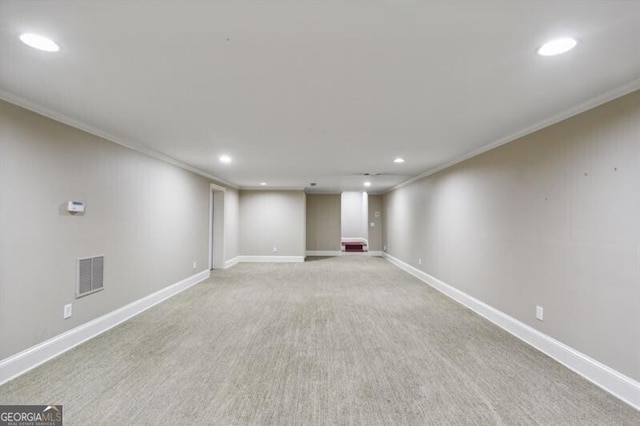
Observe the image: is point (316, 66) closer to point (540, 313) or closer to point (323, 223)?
point (540, 313)

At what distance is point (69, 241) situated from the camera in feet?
9.53

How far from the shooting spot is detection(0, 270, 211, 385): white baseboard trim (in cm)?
235

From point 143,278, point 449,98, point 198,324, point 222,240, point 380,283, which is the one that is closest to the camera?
point 449,98

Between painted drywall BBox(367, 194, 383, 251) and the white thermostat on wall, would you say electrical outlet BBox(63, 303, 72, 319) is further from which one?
painted drywall BBox(367, 194, 383, 251)

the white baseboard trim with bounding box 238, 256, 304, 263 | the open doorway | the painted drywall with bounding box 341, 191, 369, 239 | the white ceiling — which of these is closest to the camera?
the white ceiling

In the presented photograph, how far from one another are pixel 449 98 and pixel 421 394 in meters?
2.28

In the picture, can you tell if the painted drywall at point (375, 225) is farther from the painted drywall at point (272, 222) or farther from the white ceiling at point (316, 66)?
the white ceiling at point (316, 66)

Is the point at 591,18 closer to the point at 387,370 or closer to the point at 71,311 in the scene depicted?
the point at 387,370

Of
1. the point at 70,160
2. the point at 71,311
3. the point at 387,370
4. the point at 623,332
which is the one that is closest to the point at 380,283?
the point at 387,370

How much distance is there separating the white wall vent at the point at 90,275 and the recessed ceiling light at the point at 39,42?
7.06 feet

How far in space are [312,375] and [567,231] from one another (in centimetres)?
259

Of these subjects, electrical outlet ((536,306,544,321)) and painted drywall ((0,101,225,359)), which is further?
electrical outlet ((536,306,544,321))
